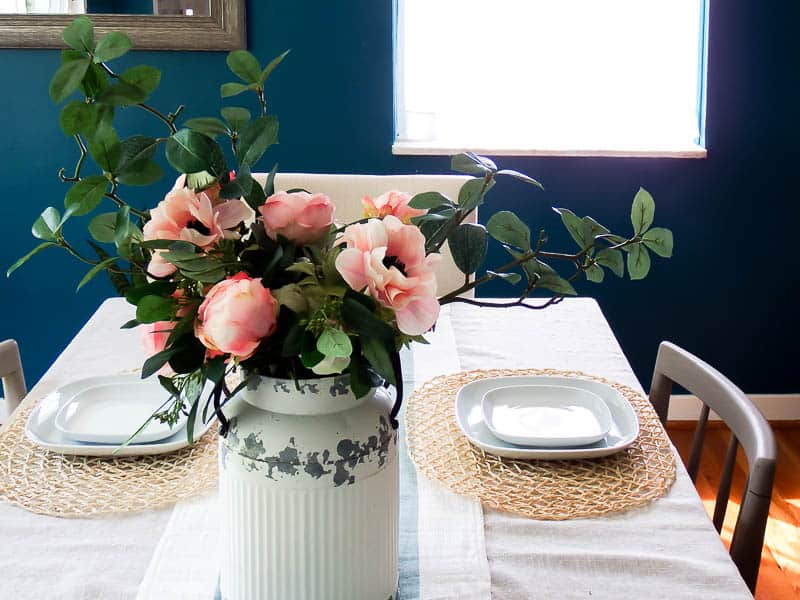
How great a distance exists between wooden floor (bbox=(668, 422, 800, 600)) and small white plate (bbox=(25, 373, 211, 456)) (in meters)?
1.46

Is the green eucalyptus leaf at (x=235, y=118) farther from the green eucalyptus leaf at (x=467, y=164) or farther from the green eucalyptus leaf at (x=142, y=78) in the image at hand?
the green eucalyptus leaf at (x=467, y=164)

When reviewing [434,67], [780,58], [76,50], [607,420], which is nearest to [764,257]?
[780,58]

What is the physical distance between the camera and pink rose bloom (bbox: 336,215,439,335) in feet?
2.44

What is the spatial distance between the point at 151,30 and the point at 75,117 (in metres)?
2.16

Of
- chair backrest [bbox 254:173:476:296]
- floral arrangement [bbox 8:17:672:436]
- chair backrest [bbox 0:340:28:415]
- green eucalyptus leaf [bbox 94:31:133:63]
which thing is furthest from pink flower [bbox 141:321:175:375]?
chair backrest [bbox 254:173:476:296]

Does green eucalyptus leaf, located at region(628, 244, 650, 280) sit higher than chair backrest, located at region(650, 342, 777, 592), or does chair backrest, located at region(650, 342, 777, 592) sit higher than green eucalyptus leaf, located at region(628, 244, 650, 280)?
green eucalyptus leaf, located at region(628, 244, 650, 280)

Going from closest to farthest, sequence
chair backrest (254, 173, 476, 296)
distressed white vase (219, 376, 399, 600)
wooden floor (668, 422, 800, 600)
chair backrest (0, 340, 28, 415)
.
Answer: distressed white vase (219, 376, 399, 600), chair backrest (0, 340, 28, 415), chair backrest (254, 173, 476, 296), wooden floor (668, 422, 800, 600)

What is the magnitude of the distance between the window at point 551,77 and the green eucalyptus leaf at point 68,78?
2.13m

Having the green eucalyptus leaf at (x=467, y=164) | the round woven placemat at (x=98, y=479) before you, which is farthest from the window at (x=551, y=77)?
the green eucalyptus leaf at (x=467, y=164)

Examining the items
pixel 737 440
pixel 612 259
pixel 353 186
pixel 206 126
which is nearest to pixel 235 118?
pixel 206 126

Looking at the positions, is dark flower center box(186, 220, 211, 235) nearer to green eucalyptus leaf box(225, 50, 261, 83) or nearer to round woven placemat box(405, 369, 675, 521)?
green eucalyptus leaf box(225, 50, 261, 83)

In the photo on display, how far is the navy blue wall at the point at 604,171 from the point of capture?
281 cm

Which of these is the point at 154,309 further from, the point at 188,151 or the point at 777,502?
the point at 777,502

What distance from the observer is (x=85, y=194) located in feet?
2.55
